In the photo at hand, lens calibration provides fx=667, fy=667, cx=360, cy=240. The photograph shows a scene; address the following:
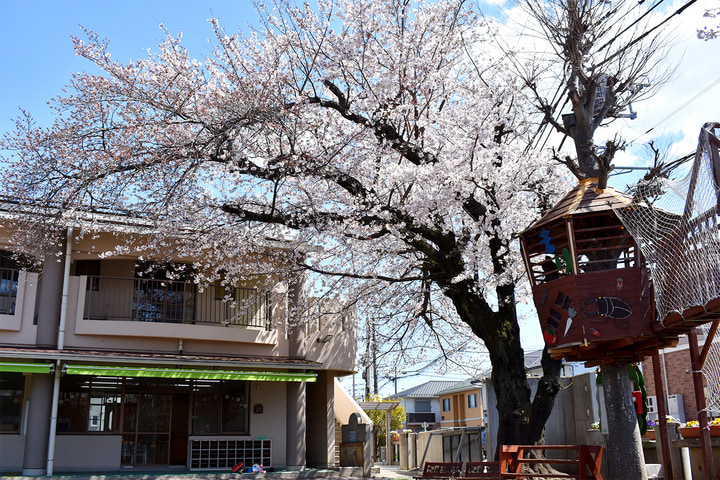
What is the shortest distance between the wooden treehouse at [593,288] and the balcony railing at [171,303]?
31.0 feet

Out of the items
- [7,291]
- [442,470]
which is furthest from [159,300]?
[442,470]

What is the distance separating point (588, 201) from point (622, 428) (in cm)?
264

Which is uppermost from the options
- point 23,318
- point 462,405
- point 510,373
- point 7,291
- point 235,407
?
point 7,291

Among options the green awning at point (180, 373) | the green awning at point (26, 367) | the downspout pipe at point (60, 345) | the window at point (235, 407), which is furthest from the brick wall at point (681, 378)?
the green awning at point (26, 367)

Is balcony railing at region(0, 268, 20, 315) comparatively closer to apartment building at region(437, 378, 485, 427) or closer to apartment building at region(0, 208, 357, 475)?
apartment building at region(0, 208, 357, 475)

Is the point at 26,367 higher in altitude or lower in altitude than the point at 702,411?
higher

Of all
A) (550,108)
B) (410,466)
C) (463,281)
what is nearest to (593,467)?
(463,281)

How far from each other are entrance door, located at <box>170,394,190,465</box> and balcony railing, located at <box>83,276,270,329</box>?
1965 mm

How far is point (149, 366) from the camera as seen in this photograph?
15.1 metres

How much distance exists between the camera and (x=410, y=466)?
2355 centimetres

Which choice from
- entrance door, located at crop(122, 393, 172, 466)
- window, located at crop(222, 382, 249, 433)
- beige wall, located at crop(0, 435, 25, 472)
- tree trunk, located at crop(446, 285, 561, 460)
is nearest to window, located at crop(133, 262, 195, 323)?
entrance door, located at crop(122, 393, 172, 466)

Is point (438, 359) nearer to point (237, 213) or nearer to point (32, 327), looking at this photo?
point (237, 213)

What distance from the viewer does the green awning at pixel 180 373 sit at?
13836 millimetres

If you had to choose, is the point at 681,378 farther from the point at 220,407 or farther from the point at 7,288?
the point at 7,288
